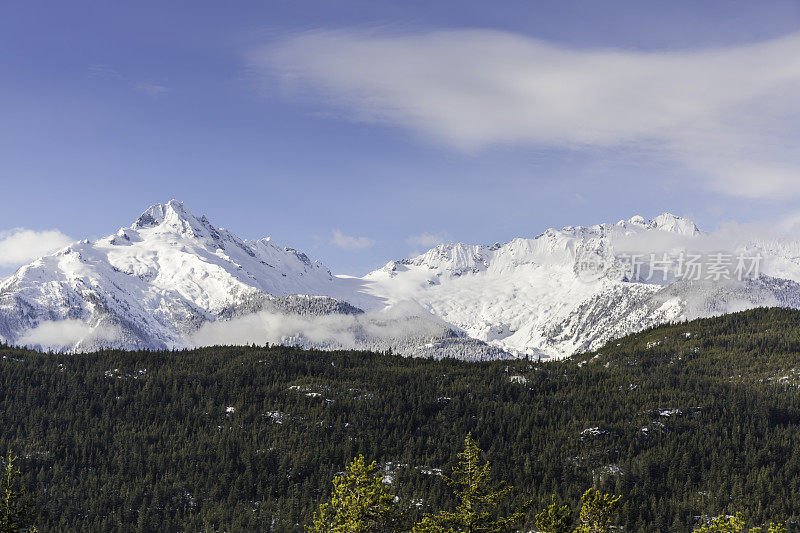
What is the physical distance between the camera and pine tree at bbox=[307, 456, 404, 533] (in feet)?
200

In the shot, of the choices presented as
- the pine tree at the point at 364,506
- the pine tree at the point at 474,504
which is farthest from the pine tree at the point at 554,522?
the pine tree at the point at 364,506

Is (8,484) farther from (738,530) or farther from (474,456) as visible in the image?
(738,530)

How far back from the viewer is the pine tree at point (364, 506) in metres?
60.9

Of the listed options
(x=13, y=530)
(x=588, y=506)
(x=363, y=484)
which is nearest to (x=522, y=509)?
(x=588, y=506)

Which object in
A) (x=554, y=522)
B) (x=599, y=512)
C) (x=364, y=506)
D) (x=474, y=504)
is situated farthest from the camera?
(x=554, y=522)

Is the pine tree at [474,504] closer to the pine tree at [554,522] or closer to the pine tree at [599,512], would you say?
the pine tree at [554,522]

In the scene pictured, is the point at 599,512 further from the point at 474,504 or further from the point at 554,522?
the point at 474,504

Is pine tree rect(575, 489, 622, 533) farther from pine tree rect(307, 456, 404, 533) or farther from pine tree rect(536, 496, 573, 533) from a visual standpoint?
pine tree rect(307, 456, 404, 533)

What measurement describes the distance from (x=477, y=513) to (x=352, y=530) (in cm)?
1155

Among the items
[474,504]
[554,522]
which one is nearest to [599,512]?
[554,522]

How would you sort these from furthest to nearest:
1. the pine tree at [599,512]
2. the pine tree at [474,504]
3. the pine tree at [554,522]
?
the pine tree at [554,522], the pine tree at [599,512], the pine tree at [474,504]

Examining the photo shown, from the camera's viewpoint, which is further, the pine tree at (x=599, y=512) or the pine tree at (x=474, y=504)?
the pine tree at (x=599, y=512)

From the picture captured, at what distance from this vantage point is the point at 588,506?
66875mm

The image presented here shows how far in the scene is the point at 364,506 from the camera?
2388 inches
